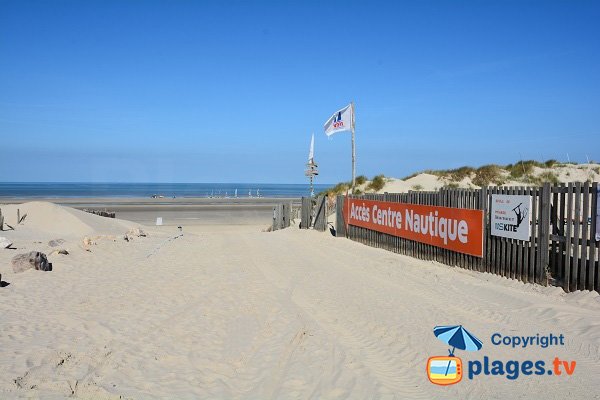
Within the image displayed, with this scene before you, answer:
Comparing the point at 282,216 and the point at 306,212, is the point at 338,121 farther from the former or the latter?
the point at 282,216

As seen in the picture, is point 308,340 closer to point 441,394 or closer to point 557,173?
point 441,394

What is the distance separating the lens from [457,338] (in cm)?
686

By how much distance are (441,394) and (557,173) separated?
81.9 feet

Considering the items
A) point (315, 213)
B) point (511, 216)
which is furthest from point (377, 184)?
point (511, 216)

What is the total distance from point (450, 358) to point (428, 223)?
7748 mm

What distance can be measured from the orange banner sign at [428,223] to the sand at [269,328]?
2.40 feet

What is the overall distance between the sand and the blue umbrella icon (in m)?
0.12

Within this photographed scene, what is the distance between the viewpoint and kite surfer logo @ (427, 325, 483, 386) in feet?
18.3

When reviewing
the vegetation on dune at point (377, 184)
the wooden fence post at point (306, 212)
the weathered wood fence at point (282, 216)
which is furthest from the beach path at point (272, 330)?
the vegetation on dune at point (377, 184)

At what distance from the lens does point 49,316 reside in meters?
8.08

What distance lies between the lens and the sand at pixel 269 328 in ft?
17.5

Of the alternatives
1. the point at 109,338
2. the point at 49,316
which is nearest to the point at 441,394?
the point at 109,338

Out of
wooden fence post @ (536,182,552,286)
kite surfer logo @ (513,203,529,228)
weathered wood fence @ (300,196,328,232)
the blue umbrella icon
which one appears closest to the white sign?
kite surfer logo @ (513,203,529,228)

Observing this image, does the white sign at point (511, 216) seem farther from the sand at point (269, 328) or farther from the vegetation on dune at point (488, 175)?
the vegetation on dune at point (488, 175)
